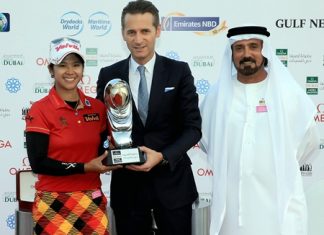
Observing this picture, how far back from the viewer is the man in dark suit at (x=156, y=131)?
2303 mm

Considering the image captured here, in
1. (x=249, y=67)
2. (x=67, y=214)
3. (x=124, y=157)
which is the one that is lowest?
(x=67, y=214)

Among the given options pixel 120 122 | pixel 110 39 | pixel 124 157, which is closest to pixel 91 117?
pixel 120 122

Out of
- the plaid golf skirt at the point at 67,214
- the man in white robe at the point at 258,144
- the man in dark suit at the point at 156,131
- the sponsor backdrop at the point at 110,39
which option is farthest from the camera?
the sponsor backdrop at the point at 110,39

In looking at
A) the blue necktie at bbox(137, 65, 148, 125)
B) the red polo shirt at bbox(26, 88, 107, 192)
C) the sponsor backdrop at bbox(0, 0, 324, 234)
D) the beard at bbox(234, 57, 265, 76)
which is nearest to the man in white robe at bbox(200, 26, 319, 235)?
the beard at bbox(234, 57, 265, 76)

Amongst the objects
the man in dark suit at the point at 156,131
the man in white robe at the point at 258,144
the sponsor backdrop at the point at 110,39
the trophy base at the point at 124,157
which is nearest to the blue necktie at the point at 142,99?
the man in dark suit at the point at 156,131

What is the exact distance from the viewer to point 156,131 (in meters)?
2.32

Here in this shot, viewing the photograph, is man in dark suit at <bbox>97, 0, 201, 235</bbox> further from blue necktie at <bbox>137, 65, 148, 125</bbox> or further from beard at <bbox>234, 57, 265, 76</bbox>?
beard at <bbox>234, 57, 265, 76</bbox>

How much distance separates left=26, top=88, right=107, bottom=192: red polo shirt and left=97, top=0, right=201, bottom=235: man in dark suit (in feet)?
0.70

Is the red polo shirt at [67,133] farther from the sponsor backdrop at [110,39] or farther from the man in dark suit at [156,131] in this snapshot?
the sponsor backdrop at [110,39]

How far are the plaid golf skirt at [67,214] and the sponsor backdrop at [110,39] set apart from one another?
219 cm

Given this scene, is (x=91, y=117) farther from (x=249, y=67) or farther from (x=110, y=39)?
(x=110, y=39)

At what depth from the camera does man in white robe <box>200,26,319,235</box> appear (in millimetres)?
2461

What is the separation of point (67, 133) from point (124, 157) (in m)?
0.26

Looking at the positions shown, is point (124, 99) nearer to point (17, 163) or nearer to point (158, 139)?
point (158, 139)
